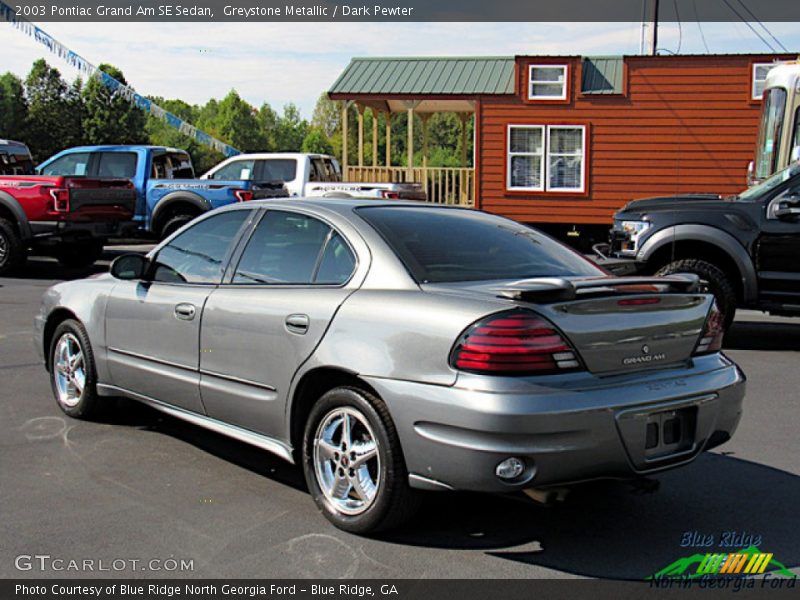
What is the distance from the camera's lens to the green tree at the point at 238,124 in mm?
107125

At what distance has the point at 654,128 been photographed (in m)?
20.7

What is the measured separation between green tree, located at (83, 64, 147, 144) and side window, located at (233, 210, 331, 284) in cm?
5567

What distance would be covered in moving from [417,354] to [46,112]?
185ft

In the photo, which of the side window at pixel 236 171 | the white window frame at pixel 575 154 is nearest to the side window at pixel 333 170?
the side window at pixel 236 171

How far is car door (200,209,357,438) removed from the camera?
4.28m

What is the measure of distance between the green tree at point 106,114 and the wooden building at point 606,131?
4154cm

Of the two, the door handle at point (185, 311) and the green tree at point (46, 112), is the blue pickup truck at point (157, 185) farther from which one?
the green tree at point (46, 112)

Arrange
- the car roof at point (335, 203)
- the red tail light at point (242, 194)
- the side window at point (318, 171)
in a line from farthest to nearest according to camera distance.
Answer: the side window at point (318, 171), the red tail light at point (242, 194), the car roof at point (335, 203)

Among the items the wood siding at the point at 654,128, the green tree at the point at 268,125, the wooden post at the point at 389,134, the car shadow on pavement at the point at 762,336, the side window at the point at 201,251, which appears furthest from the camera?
the green tree at the point at 268,125

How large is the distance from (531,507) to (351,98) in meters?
18.8

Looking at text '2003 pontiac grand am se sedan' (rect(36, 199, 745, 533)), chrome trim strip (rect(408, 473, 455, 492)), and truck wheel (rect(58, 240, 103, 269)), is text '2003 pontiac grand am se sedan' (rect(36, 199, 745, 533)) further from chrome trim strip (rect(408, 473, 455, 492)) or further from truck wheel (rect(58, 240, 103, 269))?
truck wheel (rect(58, 240, 103, 269))

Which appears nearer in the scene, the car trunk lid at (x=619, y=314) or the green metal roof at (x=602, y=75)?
the car trunk lid at (x=619, y=314)

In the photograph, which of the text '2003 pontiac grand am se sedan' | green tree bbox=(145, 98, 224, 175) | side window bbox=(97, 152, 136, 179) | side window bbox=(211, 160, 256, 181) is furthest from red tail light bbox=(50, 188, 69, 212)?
green tree bbox=(145, 98, 224, 175)

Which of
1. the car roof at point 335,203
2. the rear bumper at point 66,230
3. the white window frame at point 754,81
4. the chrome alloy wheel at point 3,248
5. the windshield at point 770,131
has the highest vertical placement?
the white window frame at point 754,81
